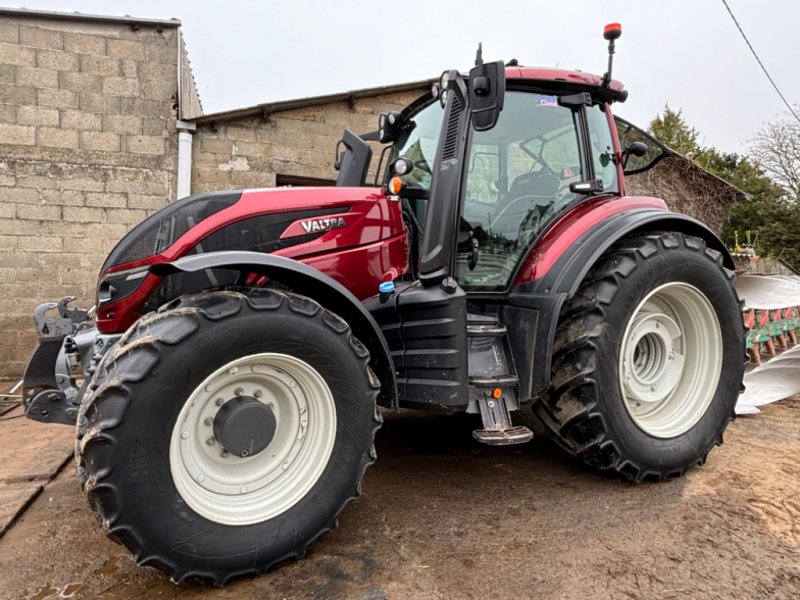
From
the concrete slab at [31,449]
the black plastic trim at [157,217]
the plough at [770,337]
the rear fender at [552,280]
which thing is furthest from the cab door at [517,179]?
the concrete slab at [31,449]

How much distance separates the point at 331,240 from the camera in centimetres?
253

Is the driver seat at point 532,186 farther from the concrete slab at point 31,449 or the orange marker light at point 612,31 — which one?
the concrete slab at point 31,449

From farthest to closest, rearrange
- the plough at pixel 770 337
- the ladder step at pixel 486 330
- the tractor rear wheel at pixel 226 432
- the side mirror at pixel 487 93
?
the plough at pixel 770 337 → the ladder step at pixel 486 330 → the side mirror at pixel 487 93 → the tractor rear wheel at pixel 226 432

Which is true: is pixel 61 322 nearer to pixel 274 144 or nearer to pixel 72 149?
pixel 72 149

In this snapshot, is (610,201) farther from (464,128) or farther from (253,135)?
(253,135)

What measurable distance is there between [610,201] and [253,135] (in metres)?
4.60

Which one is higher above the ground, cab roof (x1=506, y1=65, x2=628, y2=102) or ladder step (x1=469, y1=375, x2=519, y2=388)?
cab roof (x1=506, y1=65, x2=628, y2=102)

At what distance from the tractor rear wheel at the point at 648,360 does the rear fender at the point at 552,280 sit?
121 mm

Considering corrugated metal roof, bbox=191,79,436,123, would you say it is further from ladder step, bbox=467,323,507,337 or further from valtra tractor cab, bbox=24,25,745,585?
ladder step, bbox=467,323,507,337

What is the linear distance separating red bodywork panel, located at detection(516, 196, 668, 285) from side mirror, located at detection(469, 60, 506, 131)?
76cm

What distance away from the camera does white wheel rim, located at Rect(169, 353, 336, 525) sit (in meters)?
1.94

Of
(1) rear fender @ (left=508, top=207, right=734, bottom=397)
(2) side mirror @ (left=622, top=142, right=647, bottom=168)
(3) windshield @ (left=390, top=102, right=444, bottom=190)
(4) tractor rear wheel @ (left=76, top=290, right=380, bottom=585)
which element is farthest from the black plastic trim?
(2) side mirror @ (left=622, top=142, right=647, bottom=168)

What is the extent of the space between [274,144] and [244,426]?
5.09 m

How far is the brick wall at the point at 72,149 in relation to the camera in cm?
565
